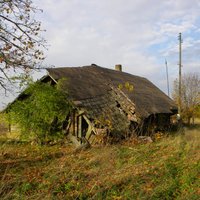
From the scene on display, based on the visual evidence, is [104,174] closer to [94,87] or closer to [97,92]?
[97,92]

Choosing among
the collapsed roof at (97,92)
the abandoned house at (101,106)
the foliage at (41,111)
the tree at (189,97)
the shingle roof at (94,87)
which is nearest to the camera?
the foliage at (41,111)

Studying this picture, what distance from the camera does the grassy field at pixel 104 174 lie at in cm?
748

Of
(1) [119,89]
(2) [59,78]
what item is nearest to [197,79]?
(1) [119,89]

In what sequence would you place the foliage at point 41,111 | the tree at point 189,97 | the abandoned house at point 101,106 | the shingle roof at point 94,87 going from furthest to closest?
the tree at point 189,97, the shingle roof at point 94,87, the abandoned house at point 101,106, the foliage at point 41,111

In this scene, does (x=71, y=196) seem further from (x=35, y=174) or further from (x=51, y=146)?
(x=51, y=146)

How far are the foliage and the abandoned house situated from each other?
630 millimetres

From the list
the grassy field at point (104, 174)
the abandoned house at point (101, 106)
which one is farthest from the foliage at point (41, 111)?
the grassy field at point (104, 174)

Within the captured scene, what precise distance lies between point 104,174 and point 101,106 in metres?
7.59

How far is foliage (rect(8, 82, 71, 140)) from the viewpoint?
14.7m

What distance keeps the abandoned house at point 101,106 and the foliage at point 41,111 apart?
0.63m

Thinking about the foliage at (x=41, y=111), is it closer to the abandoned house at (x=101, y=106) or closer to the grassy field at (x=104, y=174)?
the abandoned house at (x=101, y=106)

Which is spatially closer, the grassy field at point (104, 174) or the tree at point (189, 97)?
the grassy field at point (104, 174)

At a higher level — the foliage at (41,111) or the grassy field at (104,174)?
the foliage at (41,111)

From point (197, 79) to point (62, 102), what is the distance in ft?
84.6
